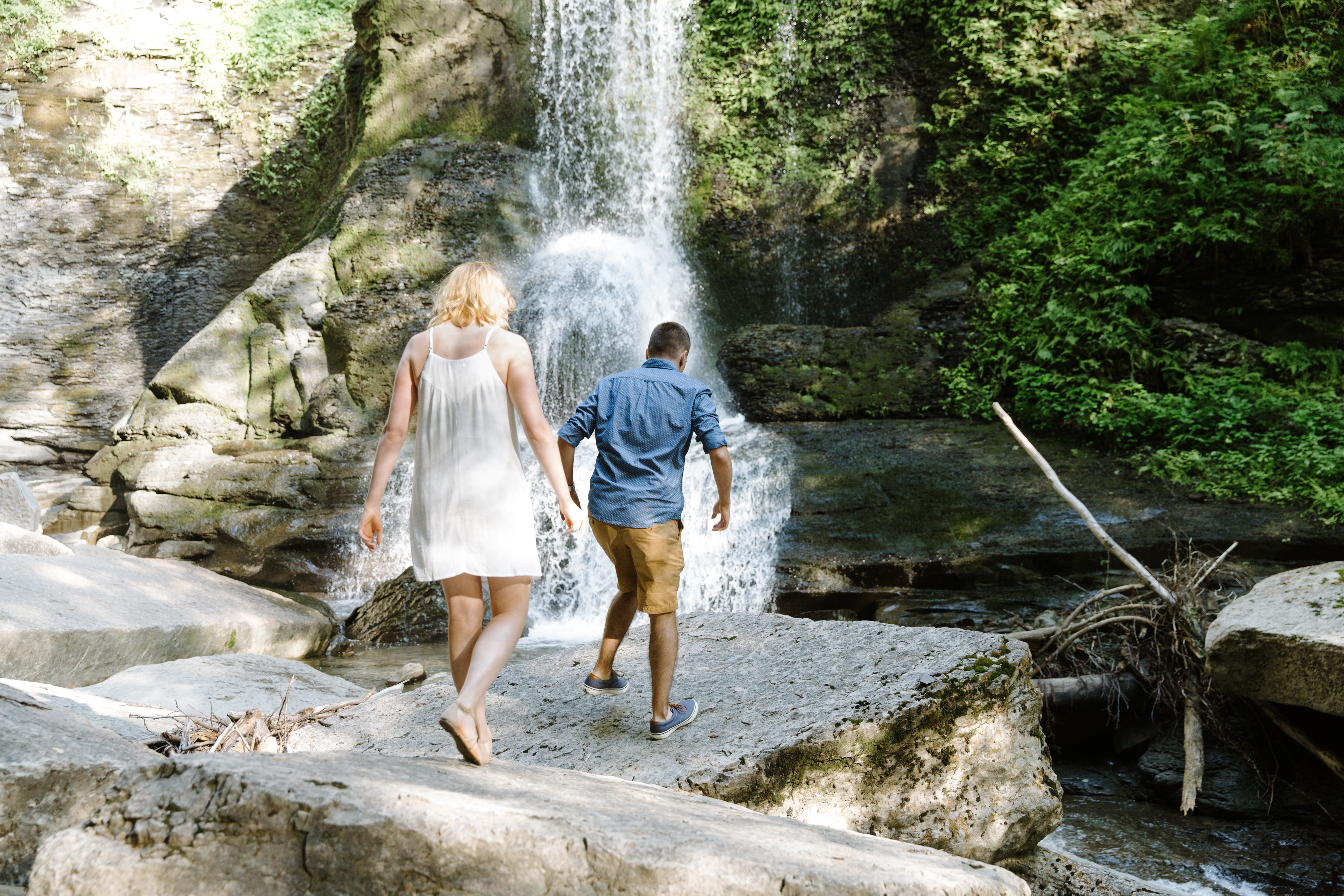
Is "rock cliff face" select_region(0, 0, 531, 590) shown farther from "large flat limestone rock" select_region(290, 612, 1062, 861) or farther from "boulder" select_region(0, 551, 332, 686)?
"large flat limestone rock" select_region(290, 612, 1062, 861)

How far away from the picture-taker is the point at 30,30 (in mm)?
17672

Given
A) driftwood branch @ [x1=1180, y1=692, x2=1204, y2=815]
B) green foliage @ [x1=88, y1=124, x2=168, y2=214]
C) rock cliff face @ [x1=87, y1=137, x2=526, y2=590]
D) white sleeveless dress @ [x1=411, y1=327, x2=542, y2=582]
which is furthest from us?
green foliage @ [x1=88, y1=124, x2=168, y2=214]

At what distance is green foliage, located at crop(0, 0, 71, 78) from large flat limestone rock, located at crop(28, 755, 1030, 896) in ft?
68.4

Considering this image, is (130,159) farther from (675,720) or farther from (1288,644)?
(1288,644)

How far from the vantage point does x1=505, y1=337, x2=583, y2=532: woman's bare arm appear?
316 cm

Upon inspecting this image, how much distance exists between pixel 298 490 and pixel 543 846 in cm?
995

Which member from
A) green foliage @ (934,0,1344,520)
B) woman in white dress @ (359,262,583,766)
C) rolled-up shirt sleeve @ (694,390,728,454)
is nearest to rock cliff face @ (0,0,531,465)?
green foliage @ (934,0,1344,520)

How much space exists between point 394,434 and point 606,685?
5.03 feet

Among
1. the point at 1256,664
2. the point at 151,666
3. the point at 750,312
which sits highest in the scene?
the point at 750,312

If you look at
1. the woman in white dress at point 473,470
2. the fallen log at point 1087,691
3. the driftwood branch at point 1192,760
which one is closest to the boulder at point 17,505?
the woman in white dress at point 473,470

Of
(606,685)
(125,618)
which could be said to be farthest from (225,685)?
(606,685)

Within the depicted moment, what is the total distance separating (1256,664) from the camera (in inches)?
182

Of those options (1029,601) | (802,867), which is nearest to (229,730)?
(802,867)

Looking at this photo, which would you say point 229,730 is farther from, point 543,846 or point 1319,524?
point 1319,524
